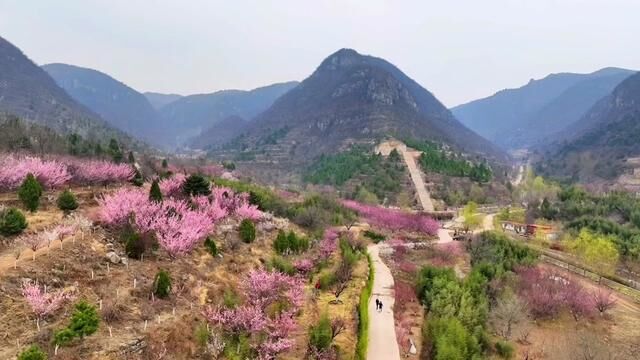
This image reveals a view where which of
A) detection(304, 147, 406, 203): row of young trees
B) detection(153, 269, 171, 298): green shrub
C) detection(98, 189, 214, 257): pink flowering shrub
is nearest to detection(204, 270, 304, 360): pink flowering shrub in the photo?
detection(153, 269, 171, 298): green shrub

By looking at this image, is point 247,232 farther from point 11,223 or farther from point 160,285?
point 11,223

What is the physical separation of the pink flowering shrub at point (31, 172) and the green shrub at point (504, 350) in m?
27.5

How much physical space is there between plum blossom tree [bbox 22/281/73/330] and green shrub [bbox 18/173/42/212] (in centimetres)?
946

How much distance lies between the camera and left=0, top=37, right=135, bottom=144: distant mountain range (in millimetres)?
132750

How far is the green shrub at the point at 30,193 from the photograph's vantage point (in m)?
24.9

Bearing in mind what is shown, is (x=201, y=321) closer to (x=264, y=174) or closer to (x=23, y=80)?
(x=264, y=174)

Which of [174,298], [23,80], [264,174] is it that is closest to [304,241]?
[174,298]

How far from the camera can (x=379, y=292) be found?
105ft

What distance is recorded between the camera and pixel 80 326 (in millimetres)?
15312

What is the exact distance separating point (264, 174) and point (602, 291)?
95.4 meters

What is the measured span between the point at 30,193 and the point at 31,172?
4501 mm

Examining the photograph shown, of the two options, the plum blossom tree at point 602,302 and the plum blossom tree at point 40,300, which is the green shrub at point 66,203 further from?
the plum blossom tree at point 602,302

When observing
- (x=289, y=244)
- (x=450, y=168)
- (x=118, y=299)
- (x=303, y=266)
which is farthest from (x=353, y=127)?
(x=118, y=299)

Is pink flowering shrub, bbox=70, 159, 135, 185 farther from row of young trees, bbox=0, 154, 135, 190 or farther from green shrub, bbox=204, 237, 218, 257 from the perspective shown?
green shrub, bbox=204, 237, 218, 257
